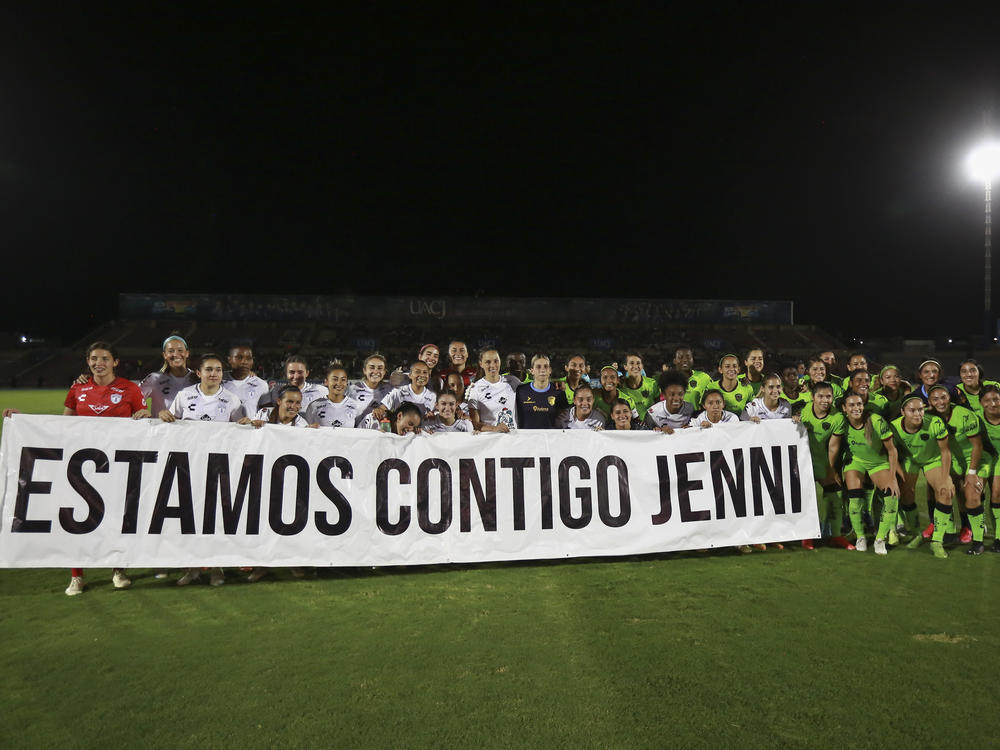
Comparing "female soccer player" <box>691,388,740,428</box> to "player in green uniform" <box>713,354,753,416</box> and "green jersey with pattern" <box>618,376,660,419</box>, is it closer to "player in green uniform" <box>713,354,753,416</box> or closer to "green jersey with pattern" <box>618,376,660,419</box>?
"player in green uniform" <box>713,354,753,416</box>

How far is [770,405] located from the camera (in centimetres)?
661

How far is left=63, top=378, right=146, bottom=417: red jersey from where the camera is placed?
5.24 m

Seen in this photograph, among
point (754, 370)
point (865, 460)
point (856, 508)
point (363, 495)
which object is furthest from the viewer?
point (754, 370)

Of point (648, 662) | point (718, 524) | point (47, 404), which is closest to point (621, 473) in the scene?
point (718, 524)

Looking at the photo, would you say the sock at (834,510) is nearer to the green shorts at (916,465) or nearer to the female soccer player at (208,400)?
the green shorts at (916,465)

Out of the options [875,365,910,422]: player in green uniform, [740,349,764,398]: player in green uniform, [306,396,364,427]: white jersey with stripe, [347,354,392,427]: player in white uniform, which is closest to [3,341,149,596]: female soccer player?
[306,396,364,427]: white jersey with stripe

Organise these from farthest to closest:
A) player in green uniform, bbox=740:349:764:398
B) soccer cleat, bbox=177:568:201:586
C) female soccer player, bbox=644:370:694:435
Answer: player in green uniform, bbox=740:349:764:398
female soccer player, bbox=644:370:694:435
soccer cleat, bbox=177:568:201:586

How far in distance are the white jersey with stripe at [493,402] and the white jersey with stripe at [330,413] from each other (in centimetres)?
127

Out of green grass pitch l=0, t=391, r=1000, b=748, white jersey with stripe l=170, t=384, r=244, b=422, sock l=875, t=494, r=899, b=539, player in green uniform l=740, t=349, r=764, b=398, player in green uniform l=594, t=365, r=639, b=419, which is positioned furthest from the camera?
player in green uniform l=740, t=349, r=764, b=398

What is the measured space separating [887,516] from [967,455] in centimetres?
114

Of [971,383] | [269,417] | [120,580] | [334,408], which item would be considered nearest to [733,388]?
[971,383]

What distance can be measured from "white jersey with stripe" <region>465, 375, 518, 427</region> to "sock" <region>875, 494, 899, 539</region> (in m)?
3.71

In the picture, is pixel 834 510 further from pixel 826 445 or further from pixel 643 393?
pixel 643 393

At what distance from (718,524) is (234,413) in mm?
4586
